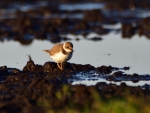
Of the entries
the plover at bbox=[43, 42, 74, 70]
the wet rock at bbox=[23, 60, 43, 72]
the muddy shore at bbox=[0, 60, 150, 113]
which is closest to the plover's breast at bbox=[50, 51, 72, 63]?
the plover at bbox=[43, 42, 74, 70]

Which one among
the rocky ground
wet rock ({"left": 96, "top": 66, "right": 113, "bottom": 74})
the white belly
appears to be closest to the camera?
the rocky ground

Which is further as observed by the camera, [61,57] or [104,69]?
[104,69]

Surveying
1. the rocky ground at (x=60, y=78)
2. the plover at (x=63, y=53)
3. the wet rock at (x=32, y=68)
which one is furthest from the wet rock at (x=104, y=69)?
the wet rock at (x=32, y=68)

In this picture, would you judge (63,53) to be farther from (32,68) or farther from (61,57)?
(32,68)

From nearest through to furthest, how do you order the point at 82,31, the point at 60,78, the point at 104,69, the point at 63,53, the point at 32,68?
the point at 60,78, the point at 63,53, the point at 32,68, the point at 104,69, the point at 82,31

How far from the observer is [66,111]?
→ 9430 millimetres

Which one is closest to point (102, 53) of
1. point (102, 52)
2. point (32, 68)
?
point (102, 52)

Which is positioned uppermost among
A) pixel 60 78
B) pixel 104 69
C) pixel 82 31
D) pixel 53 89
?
pixel 82 31

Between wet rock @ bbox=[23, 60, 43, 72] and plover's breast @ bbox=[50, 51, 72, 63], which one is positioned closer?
plover's breast @ bbox=[50, 51, 72, 63]

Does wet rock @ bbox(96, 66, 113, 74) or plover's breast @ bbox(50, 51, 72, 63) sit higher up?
plover's breast @ bbox(50, 51, 72, 63)

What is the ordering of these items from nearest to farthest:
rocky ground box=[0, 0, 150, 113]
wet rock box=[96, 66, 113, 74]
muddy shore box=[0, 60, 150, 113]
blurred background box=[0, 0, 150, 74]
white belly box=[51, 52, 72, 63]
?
rocky ground box=[0, 0, 150, 113] → muddy shore box=[0, 60, 150, 113] → white belly box=[51, 52, 72, 63] → wet rock box=[96, 66, 113, 74] → blurred background box=[0, 0, 150, 74]

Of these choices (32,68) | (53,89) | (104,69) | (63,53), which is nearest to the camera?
(53,89)

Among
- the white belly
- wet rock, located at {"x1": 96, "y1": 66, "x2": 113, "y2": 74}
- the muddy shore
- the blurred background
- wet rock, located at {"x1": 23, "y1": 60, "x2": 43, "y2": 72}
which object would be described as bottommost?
the muddy shore

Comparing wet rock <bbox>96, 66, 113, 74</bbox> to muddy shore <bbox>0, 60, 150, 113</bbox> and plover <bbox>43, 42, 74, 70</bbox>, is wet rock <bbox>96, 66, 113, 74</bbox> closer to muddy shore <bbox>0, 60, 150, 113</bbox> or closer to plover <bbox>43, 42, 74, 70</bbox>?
muddy shore <bbox>0, 60, 150, 113</bbox>
